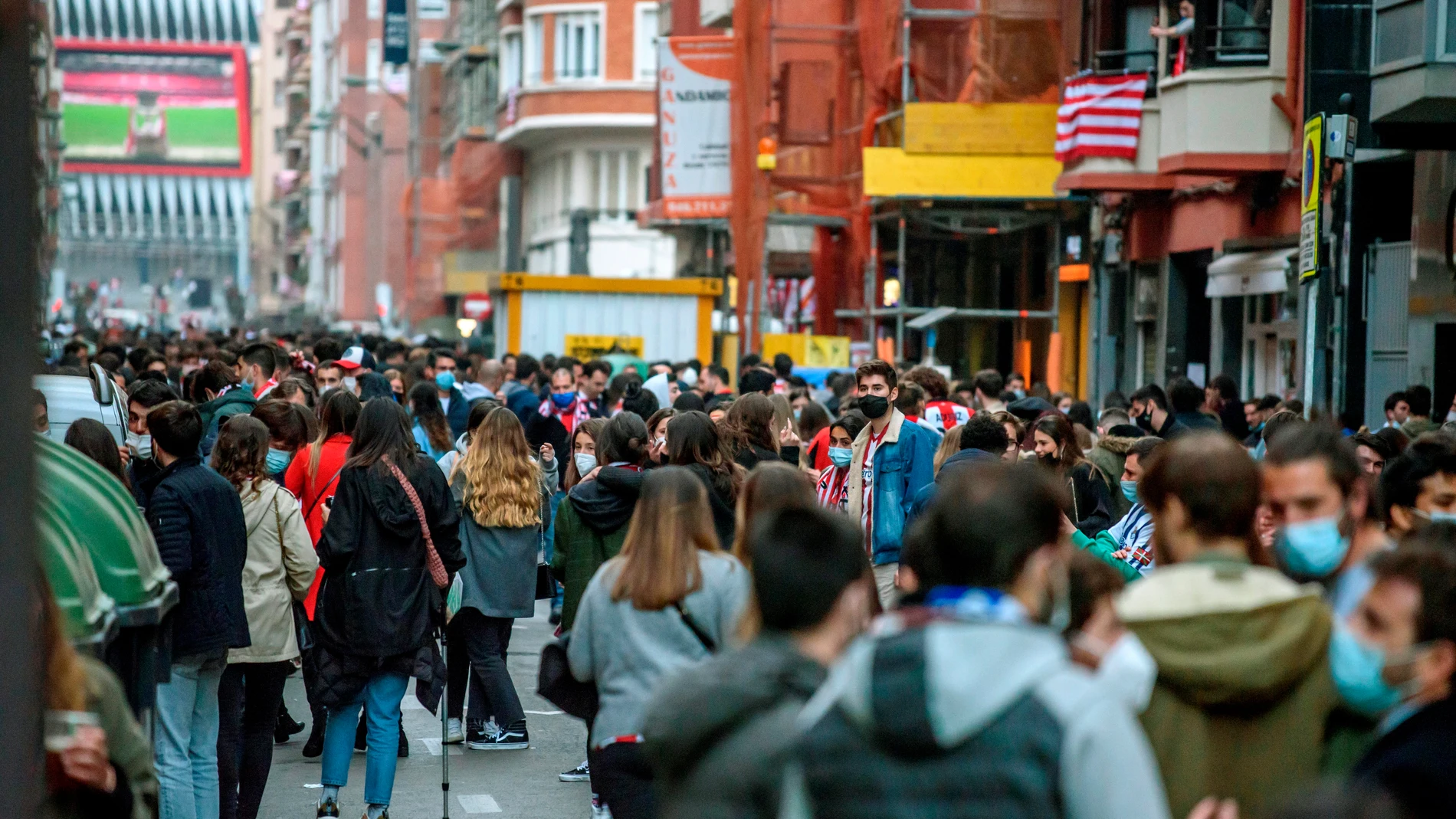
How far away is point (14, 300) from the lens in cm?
325

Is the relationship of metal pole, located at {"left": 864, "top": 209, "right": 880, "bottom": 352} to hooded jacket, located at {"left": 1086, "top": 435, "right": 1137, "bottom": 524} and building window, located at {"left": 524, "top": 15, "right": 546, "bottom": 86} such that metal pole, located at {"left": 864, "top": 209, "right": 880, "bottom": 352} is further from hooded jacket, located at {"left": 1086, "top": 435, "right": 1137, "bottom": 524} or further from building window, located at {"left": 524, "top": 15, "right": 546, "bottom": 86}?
building window, located at {"left": 524, "top": 15, "right": 546, "bottom": 86}

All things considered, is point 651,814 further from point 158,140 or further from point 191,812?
point 158,140

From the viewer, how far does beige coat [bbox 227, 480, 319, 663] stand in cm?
812

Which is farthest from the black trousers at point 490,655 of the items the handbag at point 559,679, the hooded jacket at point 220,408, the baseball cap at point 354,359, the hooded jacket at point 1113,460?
the baseball cap at point 354,359

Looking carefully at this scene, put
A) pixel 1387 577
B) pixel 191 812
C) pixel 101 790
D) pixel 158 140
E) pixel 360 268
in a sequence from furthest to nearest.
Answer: pixel 158 140, pixel 360 268, pixel 191 812, pixel 101 790, pixel 1387 577

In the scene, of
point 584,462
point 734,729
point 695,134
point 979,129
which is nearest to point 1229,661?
point 734,729

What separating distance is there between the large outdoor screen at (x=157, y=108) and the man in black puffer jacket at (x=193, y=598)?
18311 cm

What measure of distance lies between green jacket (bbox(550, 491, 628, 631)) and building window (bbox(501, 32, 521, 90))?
1946 inches

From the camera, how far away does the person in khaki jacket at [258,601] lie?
8039 mm

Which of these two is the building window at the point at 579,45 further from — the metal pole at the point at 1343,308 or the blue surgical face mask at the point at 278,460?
the blue surgical face mask at the point at 278,460

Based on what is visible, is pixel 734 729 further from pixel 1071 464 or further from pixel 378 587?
pixel 1071 464

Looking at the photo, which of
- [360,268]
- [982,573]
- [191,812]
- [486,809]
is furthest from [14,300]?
[360,268]

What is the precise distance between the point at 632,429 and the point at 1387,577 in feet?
17.4

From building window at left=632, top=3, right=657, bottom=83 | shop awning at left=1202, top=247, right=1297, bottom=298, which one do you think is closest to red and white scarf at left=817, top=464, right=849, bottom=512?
shop awning at left=1202, top=247, right=1297, bottom=298
